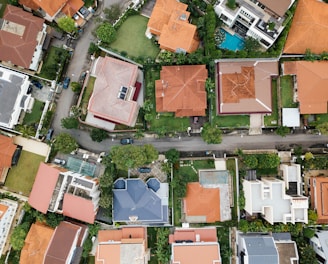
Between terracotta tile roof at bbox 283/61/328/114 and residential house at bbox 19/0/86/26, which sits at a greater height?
residential house at bbox 19/0/86/26

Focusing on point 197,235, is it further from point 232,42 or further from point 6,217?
point 232,42

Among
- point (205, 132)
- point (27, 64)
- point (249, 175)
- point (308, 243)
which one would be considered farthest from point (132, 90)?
point (308, 243)

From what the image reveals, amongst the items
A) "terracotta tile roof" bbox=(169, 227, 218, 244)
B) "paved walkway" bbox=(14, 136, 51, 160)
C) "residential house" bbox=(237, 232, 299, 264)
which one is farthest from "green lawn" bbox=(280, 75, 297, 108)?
"paved walkway" bbox=(14, 136, 51, 160)

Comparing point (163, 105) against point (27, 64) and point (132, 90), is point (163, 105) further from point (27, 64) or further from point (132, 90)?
point (27, 64)

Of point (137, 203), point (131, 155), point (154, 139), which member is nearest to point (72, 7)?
point (154, 139)

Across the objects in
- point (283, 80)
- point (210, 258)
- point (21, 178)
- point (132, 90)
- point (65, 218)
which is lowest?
point (210, 258)

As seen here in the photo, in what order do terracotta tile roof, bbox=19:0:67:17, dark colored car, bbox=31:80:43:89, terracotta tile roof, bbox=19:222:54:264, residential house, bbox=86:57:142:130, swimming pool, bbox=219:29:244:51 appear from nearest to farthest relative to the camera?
residential house, bbox=86:57:142:130 < terracotta tile roof, bbox=19:222:54:264 < terracotta tile roof, bbox=19:0:67:17 < swimming pool, bbox=219:29:244:51 < dark colored car, bbox=31:80:43:89

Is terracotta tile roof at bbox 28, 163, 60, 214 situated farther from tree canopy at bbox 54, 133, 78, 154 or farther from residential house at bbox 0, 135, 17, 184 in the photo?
residential house at bbox 0, 135, 17, 184
